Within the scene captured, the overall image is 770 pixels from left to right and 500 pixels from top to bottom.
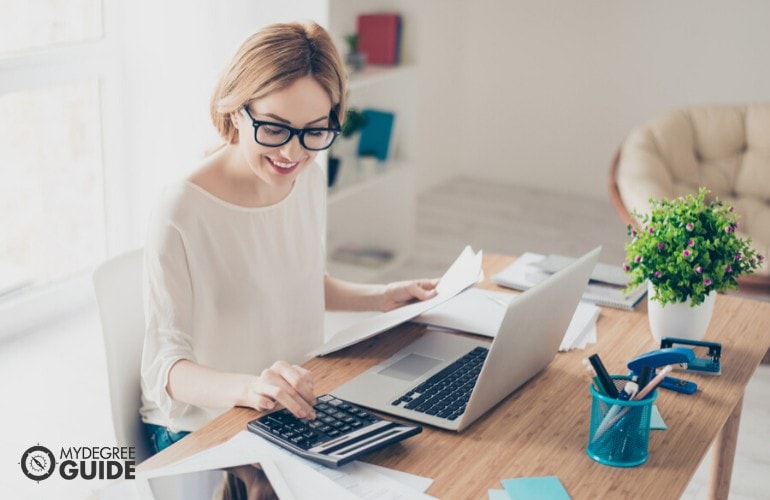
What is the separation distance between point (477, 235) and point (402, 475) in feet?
11.9

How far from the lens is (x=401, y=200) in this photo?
4488mm

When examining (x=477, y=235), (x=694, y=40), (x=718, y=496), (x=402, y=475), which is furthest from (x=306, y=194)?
(x=694, y=40)

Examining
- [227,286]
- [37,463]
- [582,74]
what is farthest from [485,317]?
[582,74]

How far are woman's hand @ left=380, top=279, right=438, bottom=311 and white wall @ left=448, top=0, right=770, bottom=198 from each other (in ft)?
12.1

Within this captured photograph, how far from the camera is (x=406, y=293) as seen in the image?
6.59ft

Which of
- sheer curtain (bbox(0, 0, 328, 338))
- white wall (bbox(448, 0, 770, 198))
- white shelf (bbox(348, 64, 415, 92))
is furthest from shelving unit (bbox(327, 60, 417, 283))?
white wall (bbox(448, 0, 770, 198))

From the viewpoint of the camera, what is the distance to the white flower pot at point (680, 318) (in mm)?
1860

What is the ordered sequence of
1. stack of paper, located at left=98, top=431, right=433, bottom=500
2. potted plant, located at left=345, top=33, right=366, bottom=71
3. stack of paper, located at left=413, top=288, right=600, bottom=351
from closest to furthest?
1. stack of paper, located at left=98, top=431, right=433, bottom=500
2. stack of paper, located at left=413, top=288, right=600, bottom=351
3. potted plant, located at left=345, top=33, right=366, bottom=71

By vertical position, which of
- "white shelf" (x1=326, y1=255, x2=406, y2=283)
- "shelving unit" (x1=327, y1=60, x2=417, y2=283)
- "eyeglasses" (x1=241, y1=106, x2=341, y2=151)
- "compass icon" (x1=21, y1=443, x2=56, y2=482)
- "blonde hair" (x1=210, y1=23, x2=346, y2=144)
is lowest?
"compass icon" (x1=21, y1=443, x2=56, y2=482)

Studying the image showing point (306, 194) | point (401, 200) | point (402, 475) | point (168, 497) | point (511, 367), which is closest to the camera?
point (168, 497)

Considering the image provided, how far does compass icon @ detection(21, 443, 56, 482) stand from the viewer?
2.69m

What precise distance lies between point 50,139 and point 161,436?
2.18 metres

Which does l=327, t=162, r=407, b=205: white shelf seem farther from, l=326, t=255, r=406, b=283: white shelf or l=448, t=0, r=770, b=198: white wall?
l=448, t=0, r=770, b=198: white wall

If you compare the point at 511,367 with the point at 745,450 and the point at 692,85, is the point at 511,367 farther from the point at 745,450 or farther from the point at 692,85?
the point at 692,85
